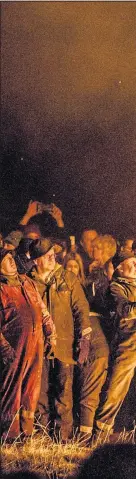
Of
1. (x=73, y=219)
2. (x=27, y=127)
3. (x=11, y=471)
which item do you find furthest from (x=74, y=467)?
(x=27, y=127)

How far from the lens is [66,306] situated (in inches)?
262

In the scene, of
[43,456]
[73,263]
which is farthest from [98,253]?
[43,456]

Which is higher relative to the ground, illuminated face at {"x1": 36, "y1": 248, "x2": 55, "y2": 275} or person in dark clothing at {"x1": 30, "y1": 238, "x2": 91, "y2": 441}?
illuminated face at {"x1": 36, "y1": 248, "x2": 55, "y2": 275}

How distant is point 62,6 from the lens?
22.3ft

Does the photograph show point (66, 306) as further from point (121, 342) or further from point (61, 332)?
point (121, 342)

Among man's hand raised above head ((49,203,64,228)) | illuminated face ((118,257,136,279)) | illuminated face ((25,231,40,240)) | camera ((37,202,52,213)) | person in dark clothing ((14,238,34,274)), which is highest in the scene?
camera ((37,202,52,213))

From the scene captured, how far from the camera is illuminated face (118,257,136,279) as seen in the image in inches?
266

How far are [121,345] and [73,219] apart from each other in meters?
1.11

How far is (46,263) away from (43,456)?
61.3 inches

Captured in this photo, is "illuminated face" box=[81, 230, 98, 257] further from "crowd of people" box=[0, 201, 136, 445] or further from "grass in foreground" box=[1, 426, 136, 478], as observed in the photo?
"grass in foreground" box=[1, 426, 136, 478]

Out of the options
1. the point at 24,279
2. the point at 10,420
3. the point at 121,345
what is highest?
the point at 24,279

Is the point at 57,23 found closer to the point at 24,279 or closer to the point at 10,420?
the point at 24,279

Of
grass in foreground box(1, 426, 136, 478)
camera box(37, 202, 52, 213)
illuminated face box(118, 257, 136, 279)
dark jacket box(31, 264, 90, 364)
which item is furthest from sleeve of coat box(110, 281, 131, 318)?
grass in foreground box(1, 426, 136, 478)

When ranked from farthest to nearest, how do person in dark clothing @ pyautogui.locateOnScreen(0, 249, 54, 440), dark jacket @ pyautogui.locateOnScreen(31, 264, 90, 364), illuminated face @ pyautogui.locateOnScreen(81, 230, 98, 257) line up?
1. illuminated face @ pyautogui.locateOnScreen(81, 230, 98, 257)
2. dark jacket @ pyautogui.locateOnScreen(31, 264, 90, 364)
3. person in dark clothing @ pyautogui.locateOnScreen(0, 249, 54, 440)
